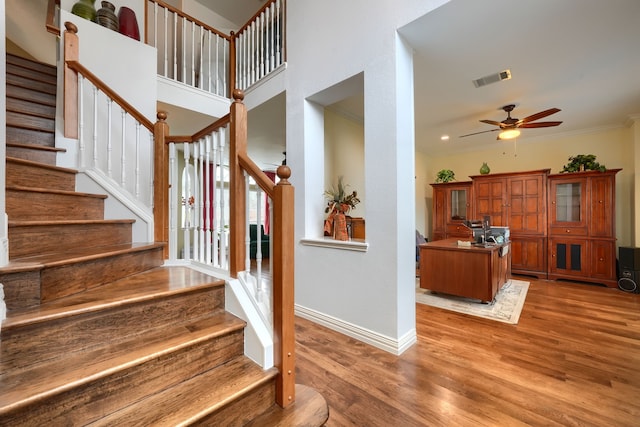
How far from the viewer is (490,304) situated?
3.17 metres

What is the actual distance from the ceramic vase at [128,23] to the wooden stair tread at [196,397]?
12.6 feet

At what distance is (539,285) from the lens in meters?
4.19

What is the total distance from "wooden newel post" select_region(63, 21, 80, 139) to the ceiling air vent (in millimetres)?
4042

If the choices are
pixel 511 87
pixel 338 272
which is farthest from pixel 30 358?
pixel 511 87

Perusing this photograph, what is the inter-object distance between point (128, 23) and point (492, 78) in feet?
14.1

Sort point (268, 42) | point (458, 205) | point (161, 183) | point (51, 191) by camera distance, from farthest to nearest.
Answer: point (458, 205)
point (268, 42)
point (161, 183)
point (51, 191)

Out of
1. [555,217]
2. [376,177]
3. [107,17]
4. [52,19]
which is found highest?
[107,17]

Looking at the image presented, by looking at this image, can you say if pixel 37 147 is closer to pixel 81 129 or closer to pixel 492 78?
pixel 81 129

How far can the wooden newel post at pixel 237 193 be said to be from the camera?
1.53m


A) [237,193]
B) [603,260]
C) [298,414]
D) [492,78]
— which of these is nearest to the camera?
[298,414]

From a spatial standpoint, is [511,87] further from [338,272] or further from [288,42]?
[338,272]

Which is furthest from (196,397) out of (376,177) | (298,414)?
(376,177)

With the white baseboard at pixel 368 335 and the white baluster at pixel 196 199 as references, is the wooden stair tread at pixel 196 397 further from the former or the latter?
the white baseboard at pixel 368 335

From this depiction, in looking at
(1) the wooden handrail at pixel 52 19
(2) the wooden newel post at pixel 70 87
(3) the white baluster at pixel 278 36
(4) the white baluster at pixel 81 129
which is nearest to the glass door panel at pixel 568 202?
(3) the white baluster at pixel 278 36
